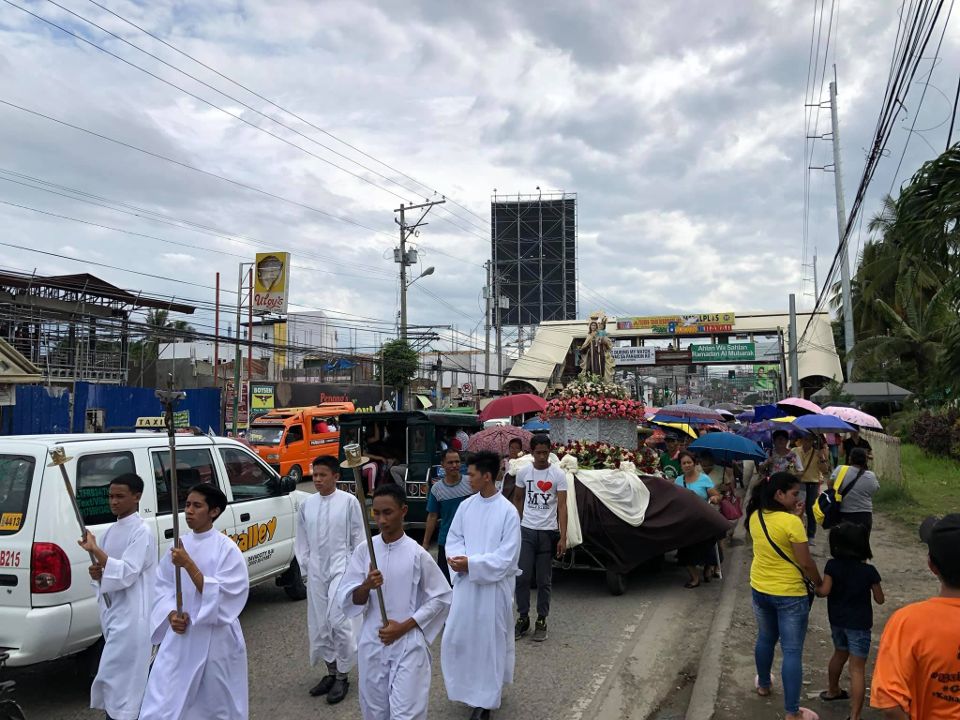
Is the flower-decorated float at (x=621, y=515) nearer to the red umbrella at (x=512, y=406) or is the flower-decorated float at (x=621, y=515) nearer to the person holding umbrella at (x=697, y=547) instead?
the person holding umbrella at (x=697, y=547)

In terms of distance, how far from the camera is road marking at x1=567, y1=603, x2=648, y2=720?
4.93 metres

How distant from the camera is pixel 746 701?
16.0 ft

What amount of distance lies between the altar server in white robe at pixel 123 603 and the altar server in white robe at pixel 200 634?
487 millimetres

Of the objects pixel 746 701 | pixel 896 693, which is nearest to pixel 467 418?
pixel 746 701

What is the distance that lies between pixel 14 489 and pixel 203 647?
212cm

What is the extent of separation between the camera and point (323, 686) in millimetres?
5223

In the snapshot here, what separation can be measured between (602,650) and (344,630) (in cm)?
231

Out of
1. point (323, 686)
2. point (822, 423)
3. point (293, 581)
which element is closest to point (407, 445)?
point (293, 581)

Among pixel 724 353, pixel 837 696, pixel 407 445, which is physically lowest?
pixel 837 696

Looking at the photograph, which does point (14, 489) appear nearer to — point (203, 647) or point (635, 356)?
point (203, 647)

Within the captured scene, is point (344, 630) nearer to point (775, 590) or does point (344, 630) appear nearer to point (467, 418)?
point (775, 590)

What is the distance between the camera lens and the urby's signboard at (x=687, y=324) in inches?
1886

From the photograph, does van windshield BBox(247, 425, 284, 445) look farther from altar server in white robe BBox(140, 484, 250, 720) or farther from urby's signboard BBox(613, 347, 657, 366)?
urby's signboard BBox(613, 347, 657, 366)

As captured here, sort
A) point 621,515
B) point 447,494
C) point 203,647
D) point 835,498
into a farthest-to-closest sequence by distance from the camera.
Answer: point 621,515
point 447,494
point 835,498
point 203,647
